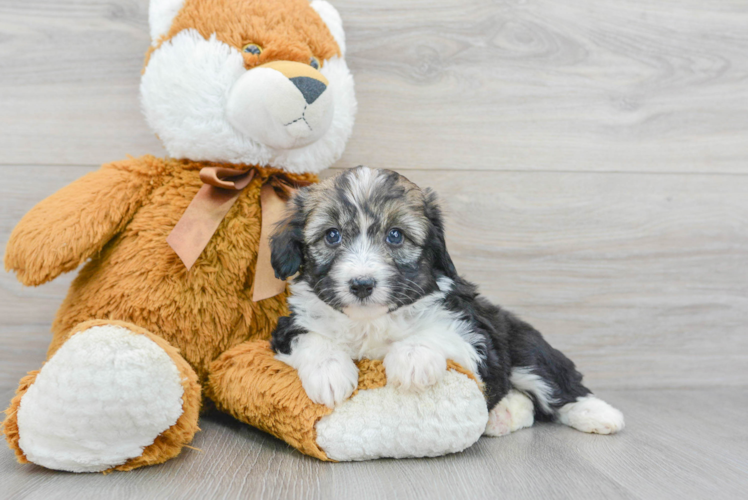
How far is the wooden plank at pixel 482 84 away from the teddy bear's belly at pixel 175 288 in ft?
1.96

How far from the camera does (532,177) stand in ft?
7.37

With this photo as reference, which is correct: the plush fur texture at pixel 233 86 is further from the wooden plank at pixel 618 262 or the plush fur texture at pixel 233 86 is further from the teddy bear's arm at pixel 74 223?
the wooden plank at pixel 618 262

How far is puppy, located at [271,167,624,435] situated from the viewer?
1368 millimetres

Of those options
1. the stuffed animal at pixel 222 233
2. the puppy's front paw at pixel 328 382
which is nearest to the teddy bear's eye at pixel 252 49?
the stuffed animal at pixel 222 233

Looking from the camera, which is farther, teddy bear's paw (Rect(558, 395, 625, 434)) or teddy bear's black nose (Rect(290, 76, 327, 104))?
teddy bear's paw (Rect(558, 395, 625, 434))

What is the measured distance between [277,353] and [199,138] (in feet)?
2.16

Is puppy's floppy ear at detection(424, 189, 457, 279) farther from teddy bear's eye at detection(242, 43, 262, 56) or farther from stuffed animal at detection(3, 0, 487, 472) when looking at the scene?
A: teddy bear's eye at detection(242, 43, 262, 56)

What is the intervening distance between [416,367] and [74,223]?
102 cm

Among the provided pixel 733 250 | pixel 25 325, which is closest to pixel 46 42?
pixel 25 325

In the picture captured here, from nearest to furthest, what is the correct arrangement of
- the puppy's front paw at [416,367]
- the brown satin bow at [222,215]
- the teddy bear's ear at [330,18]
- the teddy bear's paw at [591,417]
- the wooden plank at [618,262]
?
the puppy's front paw at [416,367]
the brown satin bow at [222,215]
the teddy bear's paw at [591,417]
the teddy bear's ear at [330,18]
the wooden plank at [618,262]

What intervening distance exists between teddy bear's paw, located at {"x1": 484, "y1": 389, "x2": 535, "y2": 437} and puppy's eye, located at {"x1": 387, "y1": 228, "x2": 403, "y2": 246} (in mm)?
588

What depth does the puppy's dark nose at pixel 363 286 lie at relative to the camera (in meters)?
1.31

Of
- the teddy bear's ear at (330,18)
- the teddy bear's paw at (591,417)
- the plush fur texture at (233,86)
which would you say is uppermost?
the teddy bear's ear at (330,18)

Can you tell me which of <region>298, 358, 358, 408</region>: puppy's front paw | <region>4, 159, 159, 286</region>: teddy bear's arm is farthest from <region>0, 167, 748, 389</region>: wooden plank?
<region>4, 159, 159, 286</region>: teddy bear's arm
